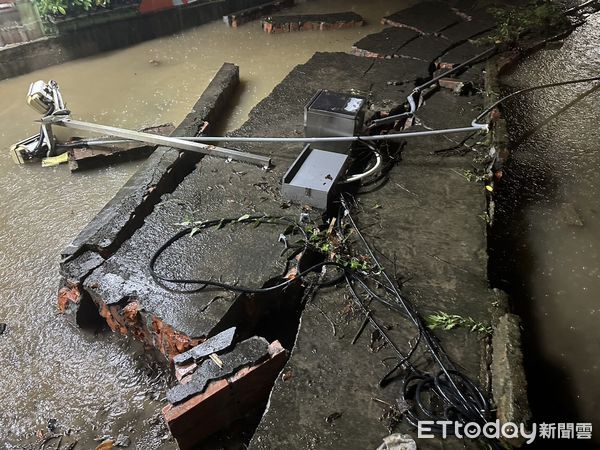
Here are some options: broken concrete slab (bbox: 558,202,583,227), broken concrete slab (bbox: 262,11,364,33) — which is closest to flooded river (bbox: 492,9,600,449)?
broken concrete slab (bbox: 558,202,583,227)

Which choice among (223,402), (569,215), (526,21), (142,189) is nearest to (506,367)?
(223,402)

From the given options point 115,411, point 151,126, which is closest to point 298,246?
point 115,411

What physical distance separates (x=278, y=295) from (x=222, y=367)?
74 centimetres

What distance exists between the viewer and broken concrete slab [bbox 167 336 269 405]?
2.40 meters

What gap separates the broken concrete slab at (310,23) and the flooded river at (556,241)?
349 centimetres

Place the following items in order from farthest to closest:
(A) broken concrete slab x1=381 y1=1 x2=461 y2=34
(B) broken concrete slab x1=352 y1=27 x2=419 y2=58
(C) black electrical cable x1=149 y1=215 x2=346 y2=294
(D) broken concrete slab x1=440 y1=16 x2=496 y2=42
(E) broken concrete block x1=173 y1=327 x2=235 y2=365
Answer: (A) broken concrete slab x1=381 y1=1 x2=461 y2=34 → (D) broken concrete slab x1=440 y1=16 x2=496 y2=42 → (B) broken concrete slab x1=352 y1=27 x2=419 y2=58 → (C) black electrical cable x1=149 y1=215 x2=346 y2=294 → (E) broken concrete block x1=173 y1=327 x2=235 y2=365

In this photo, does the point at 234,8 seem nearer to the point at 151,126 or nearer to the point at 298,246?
the point at 151,126

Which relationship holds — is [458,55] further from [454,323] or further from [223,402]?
[223,402]

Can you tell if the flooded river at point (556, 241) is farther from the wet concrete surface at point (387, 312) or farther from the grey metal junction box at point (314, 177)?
the grey metal junction box at point (314, 177)

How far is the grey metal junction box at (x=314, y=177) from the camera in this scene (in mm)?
3387

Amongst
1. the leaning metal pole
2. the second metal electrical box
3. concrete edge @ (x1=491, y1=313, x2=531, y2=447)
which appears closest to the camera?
concrete edge @ (x1=491, y1=313, x2=531, y2=447)

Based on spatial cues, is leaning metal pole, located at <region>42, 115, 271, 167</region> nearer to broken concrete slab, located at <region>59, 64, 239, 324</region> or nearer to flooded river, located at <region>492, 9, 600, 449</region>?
broken concrete slab, located at <region>59, 64, 239, 324</region>

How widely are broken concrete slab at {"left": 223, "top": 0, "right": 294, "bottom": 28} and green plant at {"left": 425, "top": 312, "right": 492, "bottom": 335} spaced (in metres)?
7.93

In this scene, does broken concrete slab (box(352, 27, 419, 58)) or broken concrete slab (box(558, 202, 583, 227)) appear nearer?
broken concrete slab (box(558, 202, 583, 227))
